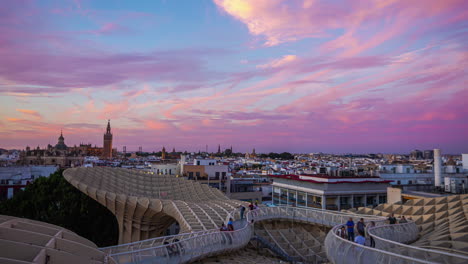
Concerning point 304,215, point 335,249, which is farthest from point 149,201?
point 335,249

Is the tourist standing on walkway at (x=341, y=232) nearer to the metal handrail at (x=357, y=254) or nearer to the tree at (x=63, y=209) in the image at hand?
the metal handrail at (x=357, y=254)

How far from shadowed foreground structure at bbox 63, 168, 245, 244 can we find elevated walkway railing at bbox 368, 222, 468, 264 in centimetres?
860

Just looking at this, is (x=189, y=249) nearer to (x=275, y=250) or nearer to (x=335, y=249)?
(x=335, y=249)

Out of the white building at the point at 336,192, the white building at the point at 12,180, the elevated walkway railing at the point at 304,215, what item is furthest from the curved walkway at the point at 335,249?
the white building at the point at 12,180

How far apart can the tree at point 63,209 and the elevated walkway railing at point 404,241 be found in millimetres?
31380

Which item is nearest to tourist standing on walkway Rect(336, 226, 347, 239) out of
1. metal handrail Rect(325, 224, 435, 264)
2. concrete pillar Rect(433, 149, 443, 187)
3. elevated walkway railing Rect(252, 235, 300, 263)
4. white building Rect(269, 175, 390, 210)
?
metal handrail Rect(325, 224, 435, 264)

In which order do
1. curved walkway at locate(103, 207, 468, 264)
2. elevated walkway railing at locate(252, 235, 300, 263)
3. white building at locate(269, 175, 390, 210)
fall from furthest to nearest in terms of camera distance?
white building at locate(269, 175, 390, 210) < elevated walkway railing at locate(252, 235, 300, 263) < curved walkway at locate(103, 207, 468, 264)

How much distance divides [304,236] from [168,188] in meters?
20.4

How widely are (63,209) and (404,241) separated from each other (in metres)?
33.2

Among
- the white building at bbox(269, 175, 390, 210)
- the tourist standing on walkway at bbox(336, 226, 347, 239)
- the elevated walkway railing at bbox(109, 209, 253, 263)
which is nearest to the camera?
the elevated walkway railing at bbox(109, 209, 253, 263)

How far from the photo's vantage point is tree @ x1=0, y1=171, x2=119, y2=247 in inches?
1383

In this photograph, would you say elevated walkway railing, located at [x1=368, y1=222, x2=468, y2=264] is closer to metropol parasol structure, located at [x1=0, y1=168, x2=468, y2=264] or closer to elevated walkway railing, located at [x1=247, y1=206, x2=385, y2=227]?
metropol parasol structure, located at [x1=0, y1=168, x2=468, y2=264]

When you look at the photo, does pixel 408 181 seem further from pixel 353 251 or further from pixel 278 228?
pixel 353 251

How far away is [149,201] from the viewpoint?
27.4 metres
